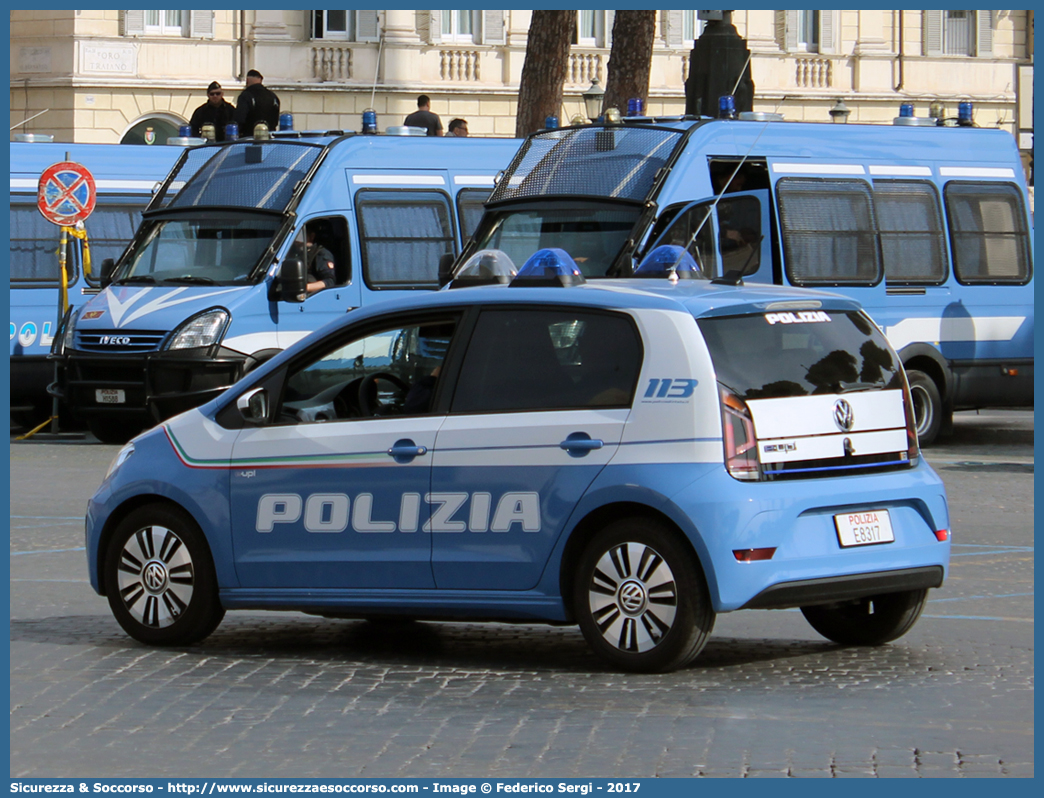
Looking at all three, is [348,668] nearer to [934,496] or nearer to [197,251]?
[934,496]

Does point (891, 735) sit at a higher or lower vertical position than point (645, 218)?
lower

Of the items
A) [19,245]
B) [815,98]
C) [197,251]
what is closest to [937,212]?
[197,251]

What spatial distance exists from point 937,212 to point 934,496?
11.7 m

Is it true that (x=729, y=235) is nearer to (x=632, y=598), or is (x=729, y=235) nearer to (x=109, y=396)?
(x=109, y=396)

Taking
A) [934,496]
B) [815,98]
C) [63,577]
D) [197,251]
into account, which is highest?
[815,98]

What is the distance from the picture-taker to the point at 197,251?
60.7 feet

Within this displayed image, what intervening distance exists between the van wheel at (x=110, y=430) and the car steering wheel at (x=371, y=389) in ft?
36.0

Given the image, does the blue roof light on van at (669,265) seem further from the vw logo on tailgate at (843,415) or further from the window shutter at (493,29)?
the window shutter at (493,29)

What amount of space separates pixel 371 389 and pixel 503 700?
1.58 meters

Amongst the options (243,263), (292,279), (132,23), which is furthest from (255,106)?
(132,23)

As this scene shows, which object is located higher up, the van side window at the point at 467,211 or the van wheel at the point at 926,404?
the van side window at the point at 467,211

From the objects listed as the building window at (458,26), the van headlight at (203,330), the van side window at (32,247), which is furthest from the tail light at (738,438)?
the building window at (458,26)

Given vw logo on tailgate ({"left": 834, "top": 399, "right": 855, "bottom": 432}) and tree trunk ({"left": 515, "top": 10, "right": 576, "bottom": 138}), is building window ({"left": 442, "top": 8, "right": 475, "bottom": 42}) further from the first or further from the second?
vw logo on tailgate ({"left": 834, "top": 399, "right": 855, "bottom": 432})

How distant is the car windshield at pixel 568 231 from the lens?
16438 millimetres
